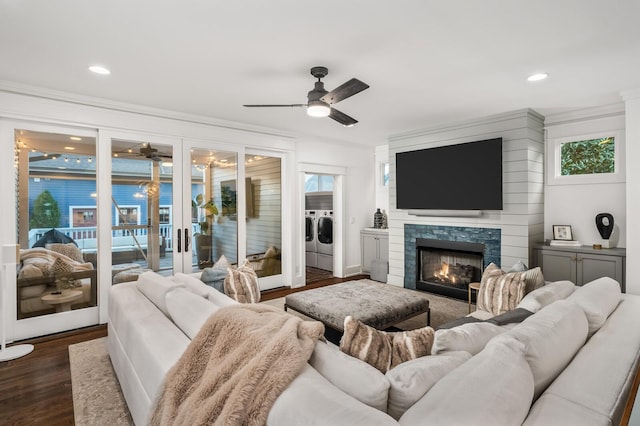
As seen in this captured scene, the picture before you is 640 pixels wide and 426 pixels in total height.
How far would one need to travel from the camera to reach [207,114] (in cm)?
436

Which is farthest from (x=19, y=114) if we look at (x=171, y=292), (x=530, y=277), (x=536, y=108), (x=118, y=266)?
(x=536, y=108)

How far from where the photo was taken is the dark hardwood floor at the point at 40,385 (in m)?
2.18

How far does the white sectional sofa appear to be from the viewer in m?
0.99

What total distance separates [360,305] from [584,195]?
3.30 m

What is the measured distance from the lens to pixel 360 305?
318 centimetres

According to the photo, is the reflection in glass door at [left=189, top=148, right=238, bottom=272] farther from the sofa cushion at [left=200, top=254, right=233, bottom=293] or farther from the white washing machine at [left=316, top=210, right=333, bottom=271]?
the white washing machine at [left=316, top=210, right=333, bottom=271]

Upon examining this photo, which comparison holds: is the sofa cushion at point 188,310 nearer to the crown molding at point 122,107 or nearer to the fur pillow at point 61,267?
the fur pillow at point 61,267

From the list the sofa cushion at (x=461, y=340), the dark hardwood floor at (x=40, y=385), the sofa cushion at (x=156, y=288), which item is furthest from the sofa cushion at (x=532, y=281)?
the dark hardwood floor at (x=40, y=385)

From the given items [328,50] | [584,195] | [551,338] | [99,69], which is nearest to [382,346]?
[551,338]

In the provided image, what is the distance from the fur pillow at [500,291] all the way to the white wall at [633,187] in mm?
1624

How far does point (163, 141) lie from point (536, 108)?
4.62 meters

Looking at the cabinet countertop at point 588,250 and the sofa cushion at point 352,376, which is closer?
the sofa cushion at point 352,376

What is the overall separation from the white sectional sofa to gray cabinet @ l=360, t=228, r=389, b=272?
3.99 m

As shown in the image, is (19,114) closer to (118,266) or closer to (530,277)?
(118,266)
